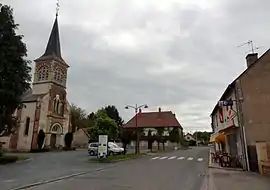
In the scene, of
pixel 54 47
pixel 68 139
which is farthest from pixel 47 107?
pixel 54 47

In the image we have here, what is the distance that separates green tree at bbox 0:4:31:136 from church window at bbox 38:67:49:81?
26.5 m

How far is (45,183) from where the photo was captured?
12.7m

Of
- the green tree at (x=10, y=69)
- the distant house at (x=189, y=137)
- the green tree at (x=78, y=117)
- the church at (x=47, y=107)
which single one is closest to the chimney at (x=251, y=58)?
the green tree at (x=10, y=69)

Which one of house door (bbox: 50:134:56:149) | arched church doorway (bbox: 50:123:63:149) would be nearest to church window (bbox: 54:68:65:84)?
arched church doorway (bbox: 50:123:63:149)

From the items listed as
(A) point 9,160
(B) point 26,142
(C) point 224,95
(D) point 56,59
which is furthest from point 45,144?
(C) point 224,95

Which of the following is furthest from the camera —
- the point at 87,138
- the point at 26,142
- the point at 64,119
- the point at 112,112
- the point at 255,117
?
the point at 112,112

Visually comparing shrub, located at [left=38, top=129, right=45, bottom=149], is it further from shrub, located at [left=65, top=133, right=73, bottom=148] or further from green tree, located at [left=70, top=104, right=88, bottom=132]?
green tree, located at [left=70, top=104, right=88, bottom=132]

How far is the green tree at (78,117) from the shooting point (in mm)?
73975

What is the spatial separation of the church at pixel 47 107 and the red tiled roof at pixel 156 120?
83.5 feet

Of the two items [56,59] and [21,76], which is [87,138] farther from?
[21,76]

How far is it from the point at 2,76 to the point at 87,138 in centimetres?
4149

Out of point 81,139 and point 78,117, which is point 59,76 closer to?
point 81,139

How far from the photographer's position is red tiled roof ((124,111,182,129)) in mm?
75312

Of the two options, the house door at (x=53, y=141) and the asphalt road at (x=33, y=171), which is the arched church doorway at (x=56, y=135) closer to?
the house door at (x=53, y=141)
